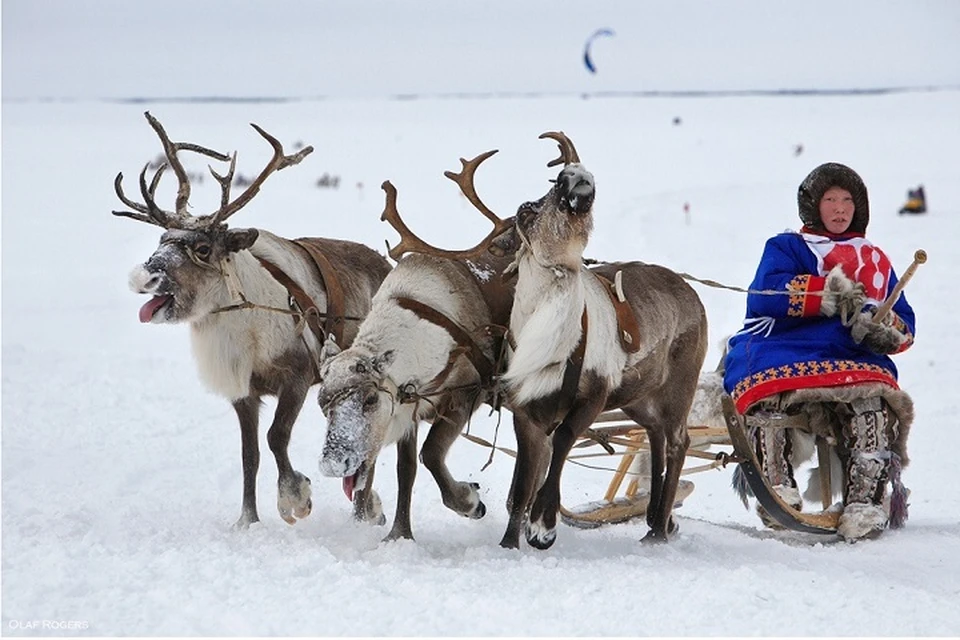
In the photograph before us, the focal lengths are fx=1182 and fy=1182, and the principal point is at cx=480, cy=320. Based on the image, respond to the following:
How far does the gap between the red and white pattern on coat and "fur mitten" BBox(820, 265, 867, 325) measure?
0.38 feet

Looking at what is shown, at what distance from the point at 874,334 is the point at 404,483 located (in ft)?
8.47

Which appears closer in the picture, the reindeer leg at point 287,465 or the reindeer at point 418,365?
the reindeer at point 418,365

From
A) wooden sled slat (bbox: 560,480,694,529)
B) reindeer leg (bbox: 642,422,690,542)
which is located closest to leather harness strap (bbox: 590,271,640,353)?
reindeer leg (bbox: 642,422,690,542)

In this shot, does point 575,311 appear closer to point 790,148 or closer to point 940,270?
point 940,270

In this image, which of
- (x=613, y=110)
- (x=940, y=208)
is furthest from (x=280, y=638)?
(x=613, y=110)

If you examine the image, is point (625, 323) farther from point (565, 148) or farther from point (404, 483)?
point (404, 483)

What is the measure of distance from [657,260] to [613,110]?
191 ft

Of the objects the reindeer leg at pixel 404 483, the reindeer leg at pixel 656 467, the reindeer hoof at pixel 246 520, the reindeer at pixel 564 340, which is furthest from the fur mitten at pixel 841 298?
the reindeer hoof at pixel 246 520

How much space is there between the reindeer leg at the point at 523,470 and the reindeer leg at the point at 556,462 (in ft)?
0.35

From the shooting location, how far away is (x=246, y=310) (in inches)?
240

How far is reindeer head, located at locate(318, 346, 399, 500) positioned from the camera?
5.04m

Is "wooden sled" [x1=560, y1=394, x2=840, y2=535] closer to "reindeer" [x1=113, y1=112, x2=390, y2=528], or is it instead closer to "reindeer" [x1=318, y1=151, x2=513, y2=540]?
"reindeer" [x1=318, y1=151, x2=513, y2=540]

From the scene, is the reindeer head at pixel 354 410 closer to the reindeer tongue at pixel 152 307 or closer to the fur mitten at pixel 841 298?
the reindeer tongue at pixel 152 307

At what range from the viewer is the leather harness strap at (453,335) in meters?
5.50
